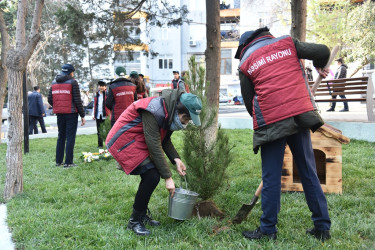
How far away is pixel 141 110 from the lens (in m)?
3.15

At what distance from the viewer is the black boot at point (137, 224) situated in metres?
3.27

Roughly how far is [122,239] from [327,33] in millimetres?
22633

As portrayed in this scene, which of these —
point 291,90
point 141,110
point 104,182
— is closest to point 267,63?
point 291,90

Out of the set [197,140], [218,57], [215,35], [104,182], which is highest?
[215,35]

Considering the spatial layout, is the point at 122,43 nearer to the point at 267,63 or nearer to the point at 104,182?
the point at 104,182

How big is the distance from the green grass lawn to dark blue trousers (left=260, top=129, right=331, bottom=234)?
25 centimetres

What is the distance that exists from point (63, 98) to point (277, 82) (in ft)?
15.0

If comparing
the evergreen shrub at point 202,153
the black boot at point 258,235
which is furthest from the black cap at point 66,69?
the black boot at point 258,235

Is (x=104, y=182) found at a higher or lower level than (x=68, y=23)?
lower

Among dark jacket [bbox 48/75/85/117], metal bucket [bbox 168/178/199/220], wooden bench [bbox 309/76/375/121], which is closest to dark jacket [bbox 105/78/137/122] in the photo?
dark jacket [bbox 48/75/85/117]

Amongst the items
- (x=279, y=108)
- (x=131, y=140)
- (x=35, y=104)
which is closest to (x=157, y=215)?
(x=131, y=140)

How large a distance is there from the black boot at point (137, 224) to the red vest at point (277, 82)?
1.38 meters

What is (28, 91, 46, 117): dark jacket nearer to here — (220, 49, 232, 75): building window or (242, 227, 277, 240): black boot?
(242, 227, 277, 240): black boot

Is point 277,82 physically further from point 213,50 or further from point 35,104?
point 35,104
